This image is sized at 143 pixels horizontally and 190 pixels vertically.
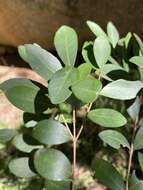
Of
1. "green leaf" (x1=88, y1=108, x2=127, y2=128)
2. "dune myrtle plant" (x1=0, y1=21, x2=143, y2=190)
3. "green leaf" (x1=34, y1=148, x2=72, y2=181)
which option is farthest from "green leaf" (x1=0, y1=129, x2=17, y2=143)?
"green leaf" (x1=88, y1=108, x2=127, y2=128)

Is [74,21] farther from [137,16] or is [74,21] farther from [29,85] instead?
[29,85]

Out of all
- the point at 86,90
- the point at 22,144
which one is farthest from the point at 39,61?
the point at 22,144

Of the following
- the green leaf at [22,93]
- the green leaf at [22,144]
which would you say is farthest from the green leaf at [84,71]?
the green leaf at [22,144]

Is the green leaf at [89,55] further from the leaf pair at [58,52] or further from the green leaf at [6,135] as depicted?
the green leaf at [6,135]

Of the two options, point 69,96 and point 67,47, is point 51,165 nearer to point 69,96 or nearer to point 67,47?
point 69,96

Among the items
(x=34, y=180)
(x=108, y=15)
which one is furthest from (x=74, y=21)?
(x=34, y=180)
